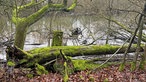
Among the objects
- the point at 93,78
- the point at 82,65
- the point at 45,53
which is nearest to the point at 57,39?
the point at 45,53

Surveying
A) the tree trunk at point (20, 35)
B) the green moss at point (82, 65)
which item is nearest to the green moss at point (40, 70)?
the green moss at point (82, 65)

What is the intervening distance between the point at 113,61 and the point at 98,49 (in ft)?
3.06

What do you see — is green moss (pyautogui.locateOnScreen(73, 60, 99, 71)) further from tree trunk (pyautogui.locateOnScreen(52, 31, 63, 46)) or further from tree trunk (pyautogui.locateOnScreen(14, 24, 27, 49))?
tree trunk (pyautogui.locateOnScreen(14, 24, 27, 49))

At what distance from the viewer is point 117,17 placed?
24.3 m

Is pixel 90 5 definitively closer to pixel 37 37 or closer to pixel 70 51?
pixel 37 37

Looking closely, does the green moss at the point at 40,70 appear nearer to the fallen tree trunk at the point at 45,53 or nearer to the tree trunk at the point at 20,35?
the fallen tree trunk at the point at 45,53

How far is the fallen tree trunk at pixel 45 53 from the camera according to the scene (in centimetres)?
862

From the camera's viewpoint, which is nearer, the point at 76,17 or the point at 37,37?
the point at 37,37

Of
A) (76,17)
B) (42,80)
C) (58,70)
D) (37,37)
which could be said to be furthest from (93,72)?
(76,17)

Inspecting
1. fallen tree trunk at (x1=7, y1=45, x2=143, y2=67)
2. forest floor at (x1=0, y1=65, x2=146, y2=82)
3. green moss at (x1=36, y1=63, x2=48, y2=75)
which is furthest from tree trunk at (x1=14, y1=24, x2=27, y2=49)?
forest floor at (x1=0, y1=65, x2=146, y2=82)

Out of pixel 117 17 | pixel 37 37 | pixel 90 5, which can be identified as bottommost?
pixel 37 37

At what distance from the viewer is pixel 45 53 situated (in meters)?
9.55

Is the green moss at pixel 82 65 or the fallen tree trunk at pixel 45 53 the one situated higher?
the fallen tree trunk at pixel 45 53

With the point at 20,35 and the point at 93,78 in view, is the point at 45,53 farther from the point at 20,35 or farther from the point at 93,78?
the point at 20,35
